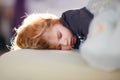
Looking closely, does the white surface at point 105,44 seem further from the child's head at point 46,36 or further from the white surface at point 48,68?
the child's head at point 46,36

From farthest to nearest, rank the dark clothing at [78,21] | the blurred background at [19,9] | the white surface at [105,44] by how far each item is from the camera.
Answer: the blurred background at [19,9] < the dark clothing at [78,21] < the white surface at [105,44]

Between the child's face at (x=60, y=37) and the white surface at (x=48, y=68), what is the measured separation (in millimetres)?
218

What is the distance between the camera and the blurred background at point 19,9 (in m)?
1.38

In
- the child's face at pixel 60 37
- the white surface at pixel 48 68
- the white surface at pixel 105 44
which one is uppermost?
the white surface at pixel 105 44

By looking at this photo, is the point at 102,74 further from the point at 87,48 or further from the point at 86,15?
the point at 86,15

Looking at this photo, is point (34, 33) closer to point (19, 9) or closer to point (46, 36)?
point (46, 36)

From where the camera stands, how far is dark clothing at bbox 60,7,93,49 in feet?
3.86

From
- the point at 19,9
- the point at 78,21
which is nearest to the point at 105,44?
the point at 78,21

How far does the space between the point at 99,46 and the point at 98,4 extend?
330 millimetres

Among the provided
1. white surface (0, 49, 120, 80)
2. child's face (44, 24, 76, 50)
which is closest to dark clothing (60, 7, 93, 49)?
child's face (44, 24, 76, 50)

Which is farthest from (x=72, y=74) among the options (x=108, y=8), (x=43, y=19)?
(x=43, y=19)

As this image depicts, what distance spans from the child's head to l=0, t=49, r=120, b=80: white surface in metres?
0.21

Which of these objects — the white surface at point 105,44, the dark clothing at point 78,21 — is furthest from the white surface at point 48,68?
the dark clothing at point 78,21

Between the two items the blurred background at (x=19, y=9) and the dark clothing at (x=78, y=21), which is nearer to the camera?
the dark clothing at (x=78, y=21)
